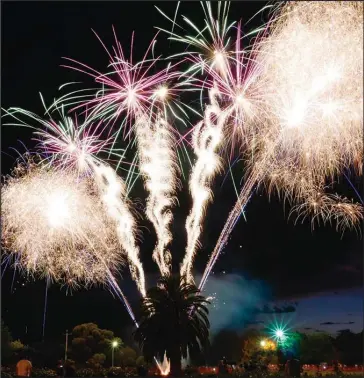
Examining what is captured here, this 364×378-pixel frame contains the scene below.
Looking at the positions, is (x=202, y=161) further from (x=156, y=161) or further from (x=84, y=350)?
(x=84, y=350)

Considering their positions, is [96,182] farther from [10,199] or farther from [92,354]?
[92,354]

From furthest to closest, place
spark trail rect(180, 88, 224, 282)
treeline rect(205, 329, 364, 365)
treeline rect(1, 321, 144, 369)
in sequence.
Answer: treeline rect(205, 329, 364, 365) < treeline rect(1, 321, 144, 369) < spark trail rect(180, 88, 224, 282)

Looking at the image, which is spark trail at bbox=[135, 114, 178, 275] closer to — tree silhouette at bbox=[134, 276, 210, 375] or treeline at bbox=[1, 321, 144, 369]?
tree silhouette at bbox=[134, 276, 210, 375]

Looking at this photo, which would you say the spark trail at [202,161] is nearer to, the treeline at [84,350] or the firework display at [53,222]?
the firework display at [53,222]

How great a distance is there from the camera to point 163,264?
34.7m

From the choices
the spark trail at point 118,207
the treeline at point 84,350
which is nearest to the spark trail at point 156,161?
the spark trail at point 118,207

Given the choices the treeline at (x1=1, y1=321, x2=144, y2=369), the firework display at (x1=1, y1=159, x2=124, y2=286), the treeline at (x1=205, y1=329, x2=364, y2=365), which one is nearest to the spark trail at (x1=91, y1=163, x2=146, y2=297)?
the firework display at (x1=1, y1=159, x2=124, y2=286)

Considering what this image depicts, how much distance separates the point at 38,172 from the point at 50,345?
3802 cm

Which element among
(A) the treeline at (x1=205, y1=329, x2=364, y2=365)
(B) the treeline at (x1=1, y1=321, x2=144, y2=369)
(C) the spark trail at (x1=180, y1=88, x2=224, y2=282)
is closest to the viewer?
(C) the spark trail at (x1=180, y1=88, x2=224, y2=282)

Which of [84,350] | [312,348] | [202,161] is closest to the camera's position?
[202,161]

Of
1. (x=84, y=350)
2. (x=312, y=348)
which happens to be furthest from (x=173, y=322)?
(x=312, y=348)

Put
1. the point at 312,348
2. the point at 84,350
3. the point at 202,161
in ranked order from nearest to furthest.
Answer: the point at 202,161
the point at 84,350
the point at 312,348

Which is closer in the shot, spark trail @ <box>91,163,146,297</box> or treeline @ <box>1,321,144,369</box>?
spark trail @ <box>91,163,146,297</box>

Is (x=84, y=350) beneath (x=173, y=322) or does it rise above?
above
